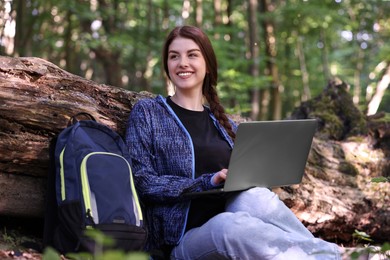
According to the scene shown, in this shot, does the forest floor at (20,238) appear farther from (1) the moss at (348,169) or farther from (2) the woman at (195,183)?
(1) the moss at (348,169)

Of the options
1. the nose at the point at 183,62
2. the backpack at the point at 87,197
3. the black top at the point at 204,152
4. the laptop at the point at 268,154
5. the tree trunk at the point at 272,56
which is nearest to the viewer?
the backpack at the point at 87,197

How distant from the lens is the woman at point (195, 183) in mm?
2812

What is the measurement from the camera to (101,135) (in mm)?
3164

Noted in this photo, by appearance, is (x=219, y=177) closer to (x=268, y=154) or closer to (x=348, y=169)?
(x=268, y=154)

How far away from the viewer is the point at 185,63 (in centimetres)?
352

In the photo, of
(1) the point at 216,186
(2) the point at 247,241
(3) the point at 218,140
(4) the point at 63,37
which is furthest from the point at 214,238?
(4) the point at 63,37

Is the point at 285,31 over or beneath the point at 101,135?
over

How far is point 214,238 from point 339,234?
86.2 inches

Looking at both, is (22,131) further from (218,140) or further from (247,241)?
(247,241)

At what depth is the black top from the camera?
327cm

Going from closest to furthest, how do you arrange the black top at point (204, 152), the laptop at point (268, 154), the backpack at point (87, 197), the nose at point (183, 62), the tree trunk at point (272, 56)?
the backpack at point (87, 197) → the laptop at point (268, 154) → the black top at point (204, 152) → the nose at point (183, 62) → the tree trunk at point (272, 56)

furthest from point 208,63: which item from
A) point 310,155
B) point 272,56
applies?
point 272,56

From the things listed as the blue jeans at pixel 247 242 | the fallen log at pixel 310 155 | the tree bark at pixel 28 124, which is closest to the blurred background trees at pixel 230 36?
the fallen log at pixel 310 155

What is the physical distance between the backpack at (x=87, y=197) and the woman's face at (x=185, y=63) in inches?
30.4
